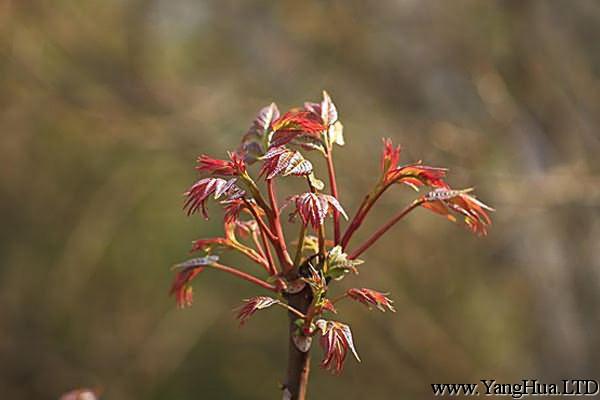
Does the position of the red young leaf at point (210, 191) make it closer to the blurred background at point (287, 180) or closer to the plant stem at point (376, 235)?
the plant stem at point (376, 235)

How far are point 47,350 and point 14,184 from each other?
33.0 inches

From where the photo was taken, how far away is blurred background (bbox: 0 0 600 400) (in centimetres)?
288

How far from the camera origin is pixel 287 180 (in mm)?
3281

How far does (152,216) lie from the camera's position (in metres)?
4.19

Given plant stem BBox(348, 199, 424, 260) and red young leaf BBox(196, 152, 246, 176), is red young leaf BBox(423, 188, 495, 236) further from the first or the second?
red young leaf BBox(196, 152, 246, 176)

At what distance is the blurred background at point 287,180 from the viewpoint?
2.88 metres

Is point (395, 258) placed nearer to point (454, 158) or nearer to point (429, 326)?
point (429, 326)

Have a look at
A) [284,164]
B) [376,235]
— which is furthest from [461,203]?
[284,164]

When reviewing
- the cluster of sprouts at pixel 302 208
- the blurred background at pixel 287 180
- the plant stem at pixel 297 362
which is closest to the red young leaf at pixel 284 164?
the cluster of sprouts at pixel 302 208

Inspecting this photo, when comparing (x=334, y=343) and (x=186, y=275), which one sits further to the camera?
(x=186, y=275)

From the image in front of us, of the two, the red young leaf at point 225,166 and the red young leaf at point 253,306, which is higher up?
the red young leaf at point 225,166

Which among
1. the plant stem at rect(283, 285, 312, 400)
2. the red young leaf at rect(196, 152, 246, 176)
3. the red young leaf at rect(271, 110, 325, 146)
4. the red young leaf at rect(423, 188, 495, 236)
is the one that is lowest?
the plant stem at rect(283, 285, 312, 400)

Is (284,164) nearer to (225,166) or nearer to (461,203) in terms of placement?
(225,166)

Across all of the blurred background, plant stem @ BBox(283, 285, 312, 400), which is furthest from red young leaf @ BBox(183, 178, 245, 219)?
the blurred background
